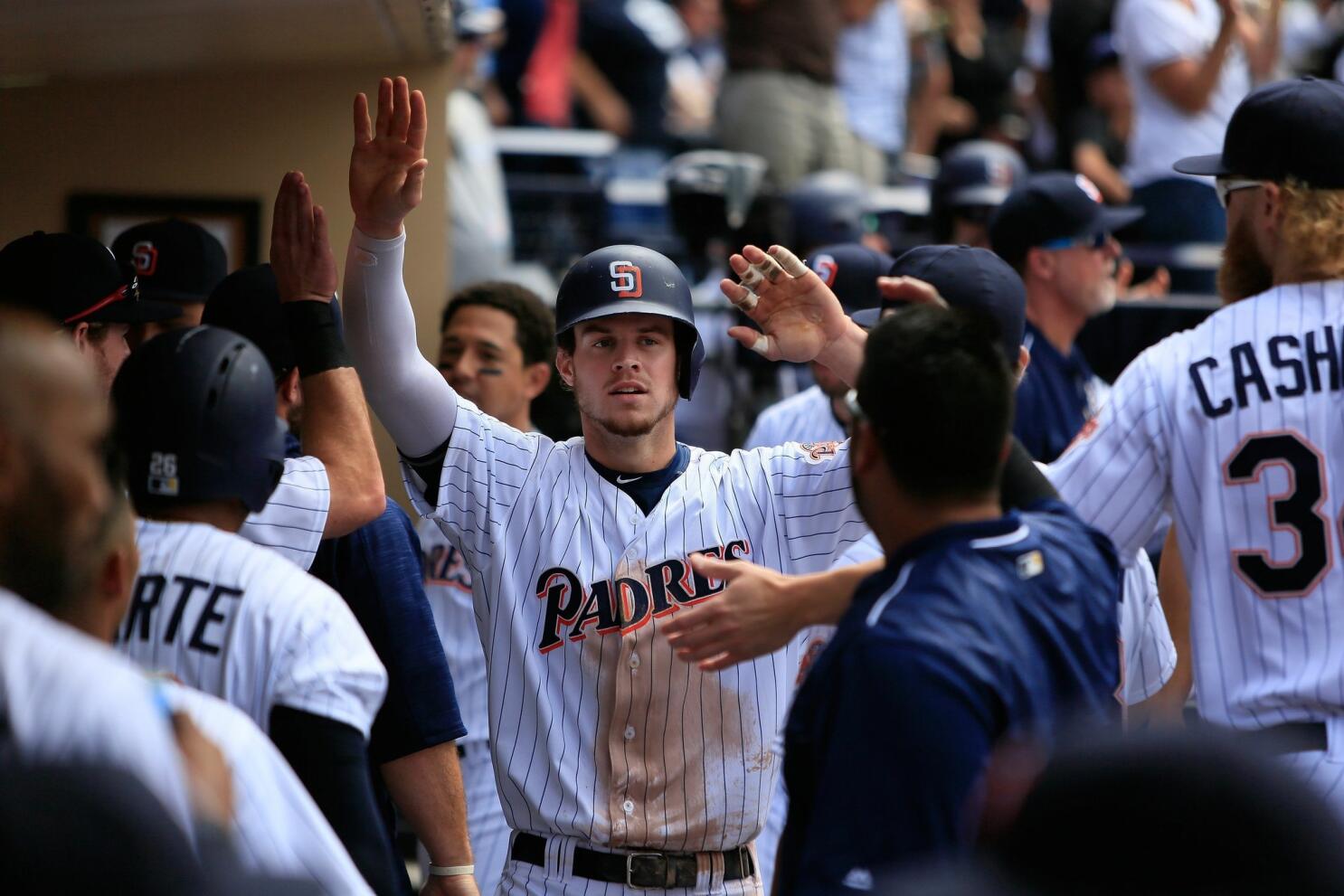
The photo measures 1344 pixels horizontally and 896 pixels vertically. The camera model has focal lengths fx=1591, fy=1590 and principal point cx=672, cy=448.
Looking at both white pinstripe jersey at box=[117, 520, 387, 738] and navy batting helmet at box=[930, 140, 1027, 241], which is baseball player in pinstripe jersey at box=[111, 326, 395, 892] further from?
navy batting helmet at box=[930, 140, 1027, 241]

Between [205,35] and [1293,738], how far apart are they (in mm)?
3577

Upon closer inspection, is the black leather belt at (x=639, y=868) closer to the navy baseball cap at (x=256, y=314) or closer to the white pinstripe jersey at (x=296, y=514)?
the white pinstripe jersey at (x=296, y=514)

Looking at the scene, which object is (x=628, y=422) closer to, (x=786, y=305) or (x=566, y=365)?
(x=566, y=365)

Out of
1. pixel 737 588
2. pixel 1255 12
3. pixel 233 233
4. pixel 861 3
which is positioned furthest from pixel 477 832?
pixel 1255 12

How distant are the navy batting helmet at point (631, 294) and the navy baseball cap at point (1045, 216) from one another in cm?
209

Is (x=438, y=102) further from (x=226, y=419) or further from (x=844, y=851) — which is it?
(x=844, y=851)

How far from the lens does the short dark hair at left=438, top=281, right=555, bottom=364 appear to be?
5.09 meters

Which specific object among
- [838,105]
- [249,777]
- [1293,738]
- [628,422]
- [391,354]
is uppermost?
[838,105]

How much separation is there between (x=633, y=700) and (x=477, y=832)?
185 cm

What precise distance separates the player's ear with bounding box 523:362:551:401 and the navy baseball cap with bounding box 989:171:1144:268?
161 cm

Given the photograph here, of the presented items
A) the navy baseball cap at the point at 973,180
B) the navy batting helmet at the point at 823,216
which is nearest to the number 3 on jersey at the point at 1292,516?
the navy batting helmet at the point at 823,216

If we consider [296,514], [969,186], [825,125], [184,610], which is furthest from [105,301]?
[825,125]

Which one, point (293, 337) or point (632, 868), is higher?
point (293, 337)

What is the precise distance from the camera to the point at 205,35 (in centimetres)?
472
